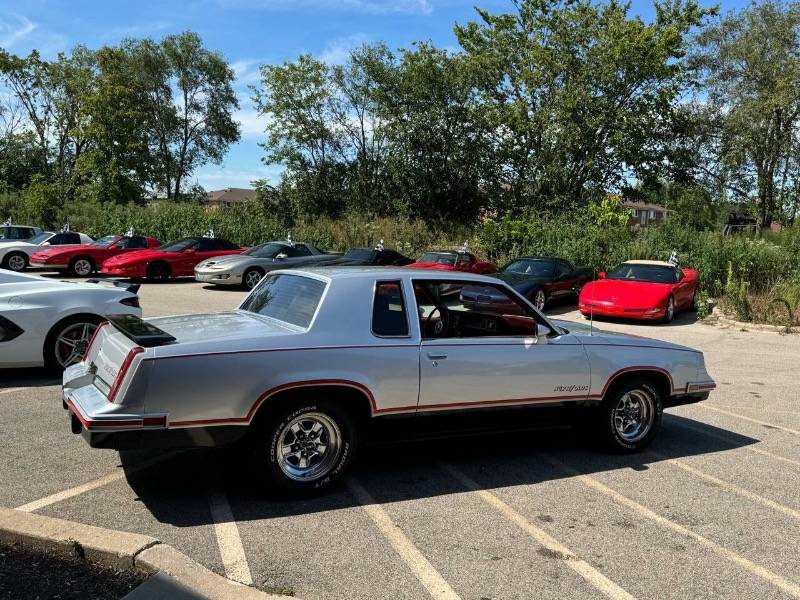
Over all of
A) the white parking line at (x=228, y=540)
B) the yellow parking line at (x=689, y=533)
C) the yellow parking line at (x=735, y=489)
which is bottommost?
the yellow parking line at (x=735, y=489)

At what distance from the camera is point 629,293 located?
1511 centimetres

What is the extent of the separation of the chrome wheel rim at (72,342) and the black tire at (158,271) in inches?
555

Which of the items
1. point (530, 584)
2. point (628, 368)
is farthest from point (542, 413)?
point (530, 584)

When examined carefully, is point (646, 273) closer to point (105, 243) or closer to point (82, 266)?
point (82, 266)

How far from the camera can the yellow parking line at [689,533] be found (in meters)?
3.61

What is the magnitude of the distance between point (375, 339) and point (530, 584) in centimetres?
183

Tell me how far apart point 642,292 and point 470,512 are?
11.9m

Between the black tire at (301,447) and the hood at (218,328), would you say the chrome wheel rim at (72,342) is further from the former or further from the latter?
the black tire at (301,447)

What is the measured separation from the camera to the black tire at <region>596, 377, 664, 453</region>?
18.3 ft

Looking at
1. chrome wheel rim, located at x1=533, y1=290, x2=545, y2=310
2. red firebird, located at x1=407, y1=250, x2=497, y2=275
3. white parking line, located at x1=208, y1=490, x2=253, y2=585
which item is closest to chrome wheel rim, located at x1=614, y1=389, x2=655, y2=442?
white parking line, located at x1=208, y1=490, x2=253, y2=585

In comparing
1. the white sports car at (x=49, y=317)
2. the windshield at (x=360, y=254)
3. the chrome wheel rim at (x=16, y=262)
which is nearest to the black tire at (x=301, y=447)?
the white sports car at (x=49, y=317)

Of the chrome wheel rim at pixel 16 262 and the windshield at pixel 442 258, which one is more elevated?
the windshield at pixel 442 258

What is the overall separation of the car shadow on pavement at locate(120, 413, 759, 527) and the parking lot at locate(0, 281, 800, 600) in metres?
0.02

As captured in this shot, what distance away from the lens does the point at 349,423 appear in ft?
14.8
